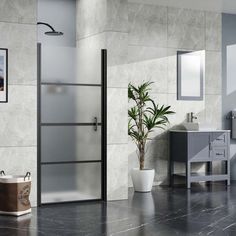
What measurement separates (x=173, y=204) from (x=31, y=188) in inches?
68.8

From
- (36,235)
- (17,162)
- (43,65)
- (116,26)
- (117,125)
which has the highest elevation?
(116,26)

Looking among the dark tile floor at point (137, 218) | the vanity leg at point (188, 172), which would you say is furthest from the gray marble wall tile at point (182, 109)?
the dark tile floor at point (137, 218)

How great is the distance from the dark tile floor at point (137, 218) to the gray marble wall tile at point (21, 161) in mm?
348

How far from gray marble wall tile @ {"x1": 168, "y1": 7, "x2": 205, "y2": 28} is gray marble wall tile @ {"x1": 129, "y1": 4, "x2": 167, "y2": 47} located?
0.13m

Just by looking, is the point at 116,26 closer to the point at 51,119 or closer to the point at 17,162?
the point at 51,119

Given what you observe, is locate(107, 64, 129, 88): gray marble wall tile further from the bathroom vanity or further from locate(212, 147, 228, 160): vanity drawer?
locate(212, 147, 228, 160): vanity drawer

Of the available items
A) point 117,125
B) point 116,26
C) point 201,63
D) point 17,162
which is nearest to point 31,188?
point 17,162

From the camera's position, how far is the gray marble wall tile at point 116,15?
673 cm

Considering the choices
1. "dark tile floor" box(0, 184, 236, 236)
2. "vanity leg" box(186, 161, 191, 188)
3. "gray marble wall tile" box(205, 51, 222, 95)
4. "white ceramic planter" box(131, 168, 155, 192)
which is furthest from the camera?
"gray marble wall tile" box(205, 51, 222, 95)

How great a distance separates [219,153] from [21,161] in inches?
131

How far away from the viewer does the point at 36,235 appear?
4.80 m

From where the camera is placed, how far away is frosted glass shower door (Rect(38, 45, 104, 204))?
6.36 m

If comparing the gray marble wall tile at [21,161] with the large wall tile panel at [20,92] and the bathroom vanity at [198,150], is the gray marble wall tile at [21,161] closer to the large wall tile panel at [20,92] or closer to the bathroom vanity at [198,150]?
the large wall tile panel at [20,92]

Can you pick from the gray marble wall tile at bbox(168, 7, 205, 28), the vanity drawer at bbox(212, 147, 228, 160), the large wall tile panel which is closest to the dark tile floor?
the large wall tile panel
